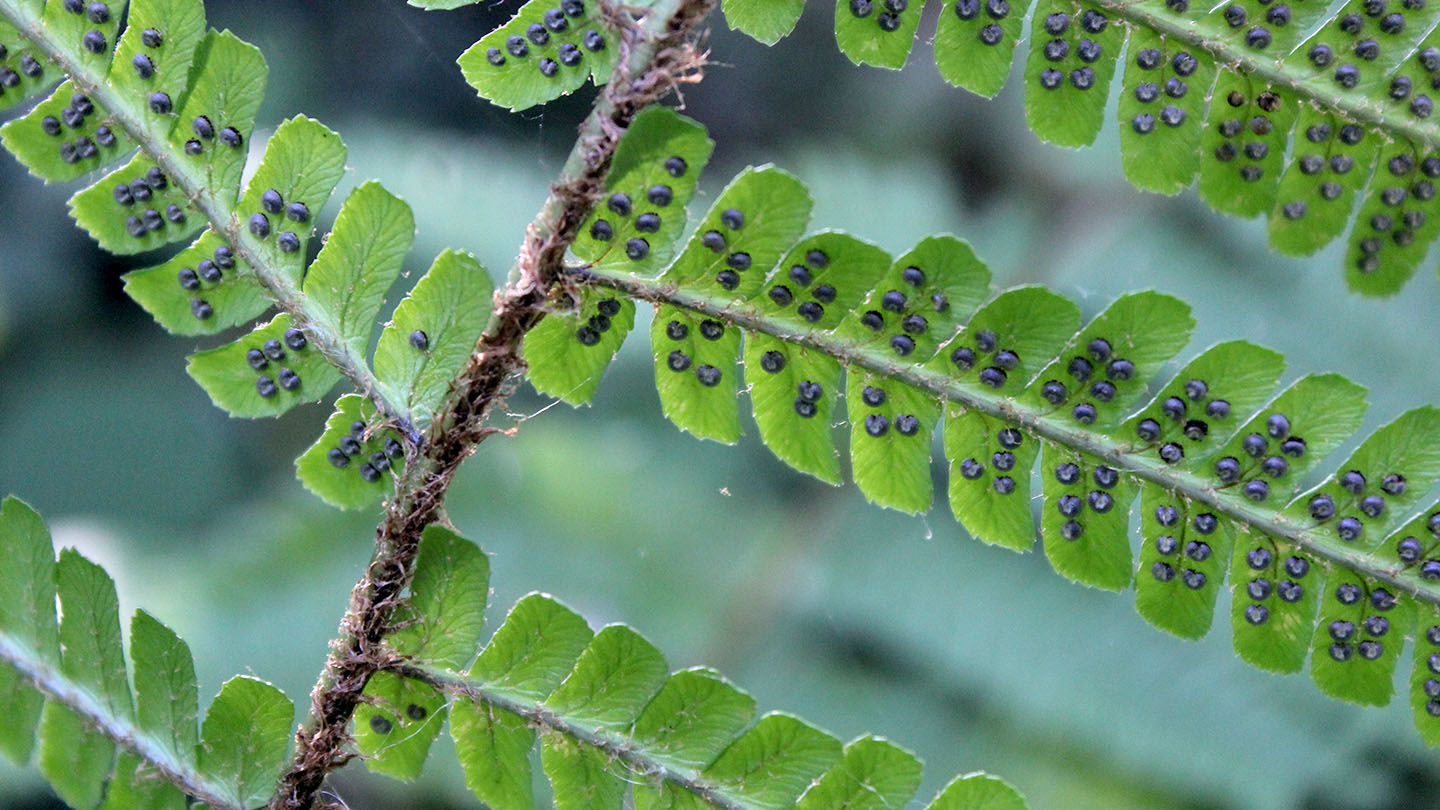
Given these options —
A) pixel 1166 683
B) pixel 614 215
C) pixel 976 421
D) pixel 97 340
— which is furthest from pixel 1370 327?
pixel 97 340

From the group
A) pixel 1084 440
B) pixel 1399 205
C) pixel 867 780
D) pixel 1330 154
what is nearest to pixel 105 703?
pixel 867 780

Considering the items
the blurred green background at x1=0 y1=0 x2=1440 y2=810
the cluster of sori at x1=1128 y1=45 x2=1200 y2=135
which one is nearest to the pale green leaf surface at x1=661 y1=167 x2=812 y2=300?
the cluster of sori at x1=1128 y1=45 x2=1200 y2=135

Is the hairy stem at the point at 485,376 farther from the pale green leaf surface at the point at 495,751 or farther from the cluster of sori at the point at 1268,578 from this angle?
the cluster of sori at the point at 1268,578

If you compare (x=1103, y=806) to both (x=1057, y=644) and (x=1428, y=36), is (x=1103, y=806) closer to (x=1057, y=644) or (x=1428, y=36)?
Answer: (x=1057, y=644)

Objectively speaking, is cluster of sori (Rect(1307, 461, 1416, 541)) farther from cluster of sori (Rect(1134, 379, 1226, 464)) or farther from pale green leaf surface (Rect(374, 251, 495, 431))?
pale green leaf surface (Rect(374, 251, 495, 431))

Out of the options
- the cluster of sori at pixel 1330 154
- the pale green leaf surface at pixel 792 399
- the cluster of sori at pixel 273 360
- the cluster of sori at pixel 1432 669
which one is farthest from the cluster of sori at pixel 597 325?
the cluster of sori at pixel 1432 669

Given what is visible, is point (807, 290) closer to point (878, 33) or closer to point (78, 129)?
point (878, 33)
